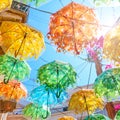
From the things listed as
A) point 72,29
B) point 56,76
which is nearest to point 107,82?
point 56,76

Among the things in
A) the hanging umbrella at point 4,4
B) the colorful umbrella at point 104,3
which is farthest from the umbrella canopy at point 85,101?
the hanging umbrella at point 4,4

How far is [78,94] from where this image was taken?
5.35 meters

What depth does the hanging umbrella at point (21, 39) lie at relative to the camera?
4.23 m

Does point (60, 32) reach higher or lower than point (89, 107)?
higher

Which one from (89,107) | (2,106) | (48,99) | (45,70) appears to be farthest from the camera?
(2,106)

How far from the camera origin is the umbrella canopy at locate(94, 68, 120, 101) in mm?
4117

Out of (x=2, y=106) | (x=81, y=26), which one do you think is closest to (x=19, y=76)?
(x=81, y=26)

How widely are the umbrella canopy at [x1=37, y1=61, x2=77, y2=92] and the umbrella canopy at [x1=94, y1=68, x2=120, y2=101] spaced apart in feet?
1.41

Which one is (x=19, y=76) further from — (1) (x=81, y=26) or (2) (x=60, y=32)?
(1) (x=81, y=26)

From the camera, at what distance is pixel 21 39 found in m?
4.26

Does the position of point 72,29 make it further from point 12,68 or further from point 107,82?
point 12,68

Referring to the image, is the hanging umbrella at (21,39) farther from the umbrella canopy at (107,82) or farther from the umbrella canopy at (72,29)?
the umbrella canopy at (107,82)

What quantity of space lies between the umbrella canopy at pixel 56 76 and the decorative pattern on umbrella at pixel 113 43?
2.48 ft

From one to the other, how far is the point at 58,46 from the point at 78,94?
146 centimetres
